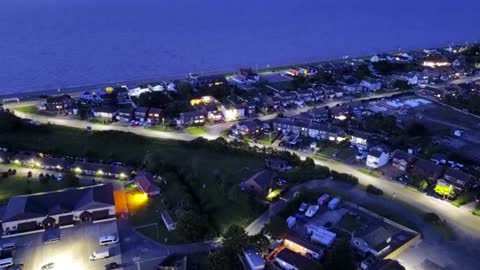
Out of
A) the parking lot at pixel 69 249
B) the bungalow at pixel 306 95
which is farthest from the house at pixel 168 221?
the bungalow at pixel 306 95

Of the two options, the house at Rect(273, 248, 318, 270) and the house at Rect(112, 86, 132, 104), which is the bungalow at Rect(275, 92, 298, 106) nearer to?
the house at Rect(112, 86, 132, 104)

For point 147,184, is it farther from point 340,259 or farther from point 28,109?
point 28,109

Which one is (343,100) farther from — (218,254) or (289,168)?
(218,254)

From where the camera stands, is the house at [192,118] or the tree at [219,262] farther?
the house at [192,118]

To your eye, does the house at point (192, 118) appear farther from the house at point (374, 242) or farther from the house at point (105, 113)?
the house at point (374, 242)

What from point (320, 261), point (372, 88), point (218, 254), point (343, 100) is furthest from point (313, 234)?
point (372, 88)

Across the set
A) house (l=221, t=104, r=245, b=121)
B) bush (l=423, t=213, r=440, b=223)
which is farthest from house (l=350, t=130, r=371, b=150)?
house (l=221, t=104, r=245, b=121)
